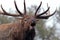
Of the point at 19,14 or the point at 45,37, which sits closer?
the point at 19,14

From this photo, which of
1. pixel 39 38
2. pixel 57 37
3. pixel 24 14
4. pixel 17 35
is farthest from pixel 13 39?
pixel 57 37

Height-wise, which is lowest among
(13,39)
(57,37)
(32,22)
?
(57,37)

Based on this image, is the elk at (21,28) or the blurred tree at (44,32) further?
the blurred tree at (44,32)

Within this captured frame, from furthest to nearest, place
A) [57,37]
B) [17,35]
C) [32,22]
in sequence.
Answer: [57,37], [17,35], [32,22]

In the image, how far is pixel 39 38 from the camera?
26719mm

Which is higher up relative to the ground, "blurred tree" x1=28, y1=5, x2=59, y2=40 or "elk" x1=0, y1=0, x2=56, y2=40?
"elk" x1=0, y1=0, x2=56, y2=40

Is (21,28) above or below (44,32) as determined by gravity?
above

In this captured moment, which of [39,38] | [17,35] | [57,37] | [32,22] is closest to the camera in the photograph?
[32,22]

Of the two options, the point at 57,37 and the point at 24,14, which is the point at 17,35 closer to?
the point at 24,14

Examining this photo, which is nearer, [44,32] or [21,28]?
[21,28]

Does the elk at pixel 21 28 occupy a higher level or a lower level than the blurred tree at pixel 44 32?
Result: higher

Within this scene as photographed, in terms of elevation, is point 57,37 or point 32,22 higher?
point 32,22

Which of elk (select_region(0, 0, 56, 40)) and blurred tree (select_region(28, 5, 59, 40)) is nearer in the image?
elk (select_region(0, 0, 56, 40))

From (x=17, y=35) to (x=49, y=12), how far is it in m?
1.56
